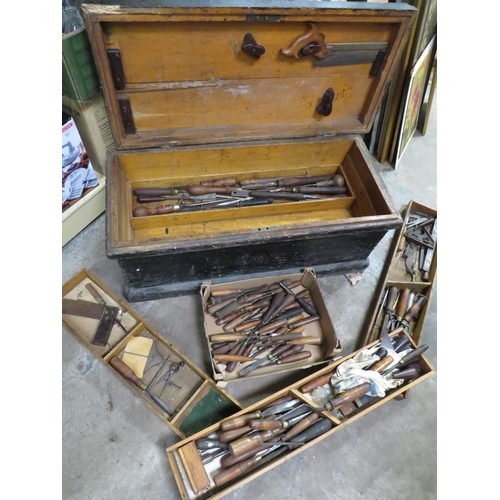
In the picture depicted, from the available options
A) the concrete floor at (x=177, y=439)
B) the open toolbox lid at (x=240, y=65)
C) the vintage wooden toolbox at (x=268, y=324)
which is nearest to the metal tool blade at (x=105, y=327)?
the concrete floor at (x=177, y=439)

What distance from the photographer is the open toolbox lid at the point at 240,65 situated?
1.43m

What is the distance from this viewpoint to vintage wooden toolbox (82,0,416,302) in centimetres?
149

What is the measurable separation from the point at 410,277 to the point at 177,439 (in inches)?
60.5

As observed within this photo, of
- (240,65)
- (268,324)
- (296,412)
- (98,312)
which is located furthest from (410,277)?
(98,312)

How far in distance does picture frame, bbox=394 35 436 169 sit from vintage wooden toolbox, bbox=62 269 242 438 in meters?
2.13

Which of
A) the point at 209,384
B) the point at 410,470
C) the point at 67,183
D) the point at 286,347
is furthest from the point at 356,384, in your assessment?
the point at 67,183

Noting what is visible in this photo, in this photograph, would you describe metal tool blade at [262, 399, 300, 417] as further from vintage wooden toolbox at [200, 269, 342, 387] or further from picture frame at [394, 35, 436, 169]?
picture frame at [394, 35, 436, 169]

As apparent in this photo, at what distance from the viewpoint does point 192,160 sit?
6.73 ft

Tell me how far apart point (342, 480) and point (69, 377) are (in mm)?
1365

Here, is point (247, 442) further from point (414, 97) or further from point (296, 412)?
point (414, 97)

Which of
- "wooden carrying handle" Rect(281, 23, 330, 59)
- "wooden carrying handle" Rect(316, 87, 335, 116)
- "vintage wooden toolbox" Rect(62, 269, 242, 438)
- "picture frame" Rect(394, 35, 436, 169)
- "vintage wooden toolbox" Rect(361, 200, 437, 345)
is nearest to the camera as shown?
"wooden carrying handle" Rect(281, 23, 330, 59)

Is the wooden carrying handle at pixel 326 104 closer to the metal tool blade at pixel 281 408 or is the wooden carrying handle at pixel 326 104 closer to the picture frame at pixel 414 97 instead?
the picture frame at pixel 414 97

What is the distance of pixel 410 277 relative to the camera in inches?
85.8

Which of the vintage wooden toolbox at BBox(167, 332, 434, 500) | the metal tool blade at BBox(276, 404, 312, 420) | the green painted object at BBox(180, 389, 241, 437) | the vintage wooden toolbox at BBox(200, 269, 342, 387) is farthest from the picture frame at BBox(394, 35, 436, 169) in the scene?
the green painted object at BBox(180, 389, 241, 437)
